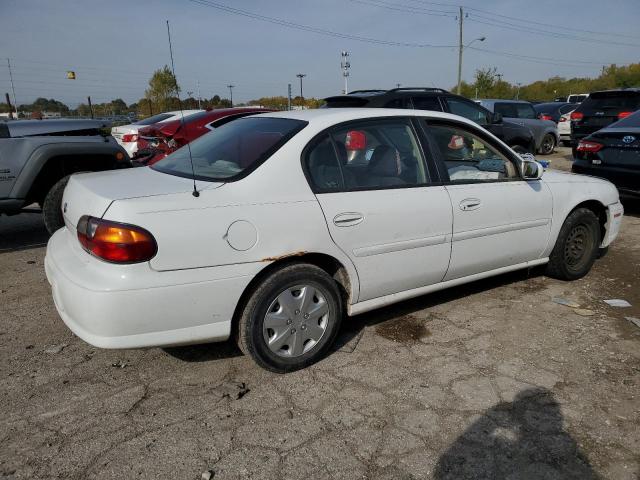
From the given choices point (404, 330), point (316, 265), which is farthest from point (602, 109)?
point (316, 265)

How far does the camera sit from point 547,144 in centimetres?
1405

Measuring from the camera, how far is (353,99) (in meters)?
6.88

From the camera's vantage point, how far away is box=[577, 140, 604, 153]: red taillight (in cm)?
666

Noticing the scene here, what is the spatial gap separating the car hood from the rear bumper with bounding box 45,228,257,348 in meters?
0.27

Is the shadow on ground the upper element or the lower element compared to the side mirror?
lower

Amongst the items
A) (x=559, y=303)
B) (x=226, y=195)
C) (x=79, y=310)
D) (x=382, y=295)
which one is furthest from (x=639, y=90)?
(x=79, y=310)

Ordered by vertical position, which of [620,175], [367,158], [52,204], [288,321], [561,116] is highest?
[367,158]

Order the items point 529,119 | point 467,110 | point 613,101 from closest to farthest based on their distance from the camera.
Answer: point 467,110
point 613,101
point 529,119

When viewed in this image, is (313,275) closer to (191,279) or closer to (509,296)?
(191,279)

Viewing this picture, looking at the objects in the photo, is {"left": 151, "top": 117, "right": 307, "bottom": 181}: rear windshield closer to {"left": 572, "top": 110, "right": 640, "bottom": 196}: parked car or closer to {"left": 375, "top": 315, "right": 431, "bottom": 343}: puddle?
{"left": 375, "top": 315, "right": 431, "bottom": 343}: puddle

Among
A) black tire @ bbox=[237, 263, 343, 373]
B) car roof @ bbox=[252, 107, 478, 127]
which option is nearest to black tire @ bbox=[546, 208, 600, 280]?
car roof @ bbox=[252, 107, 478, 127]

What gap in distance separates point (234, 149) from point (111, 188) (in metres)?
0.79

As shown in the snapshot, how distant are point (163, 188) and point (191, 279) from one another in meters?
0.54

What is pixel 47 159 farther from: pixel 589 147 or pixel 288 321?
pixel 589 147
